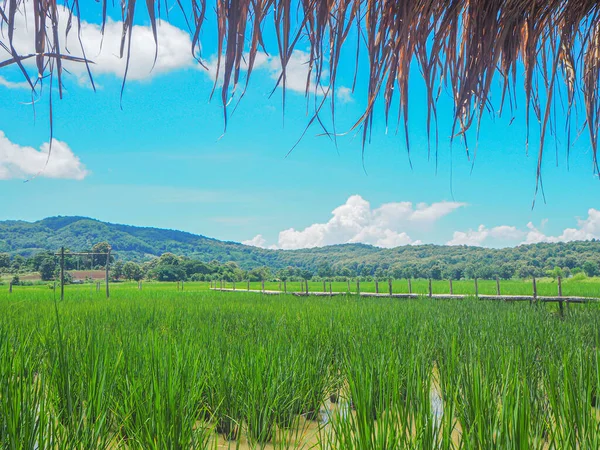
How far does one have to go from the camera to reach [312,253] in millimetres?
101000

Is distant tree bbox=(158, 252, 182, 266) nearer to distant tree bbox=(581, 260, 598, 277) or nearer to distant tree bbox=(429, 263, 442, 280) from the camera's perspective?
distant tree bbox=(429, 263, 442, 280)

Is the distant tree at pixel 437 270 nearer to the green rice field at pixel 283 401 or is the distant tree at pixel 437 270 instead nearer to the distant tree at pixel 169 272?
the distant tree at pixel 169 272

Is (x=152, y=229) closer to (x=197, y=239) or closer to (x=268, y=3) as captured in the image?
(x=197, y=239)

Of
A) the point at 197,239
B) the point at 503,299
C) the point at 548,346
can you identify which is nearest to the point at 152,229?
the point at 197,239

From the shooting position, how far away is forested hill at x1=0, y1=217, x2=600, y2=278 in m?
60.0

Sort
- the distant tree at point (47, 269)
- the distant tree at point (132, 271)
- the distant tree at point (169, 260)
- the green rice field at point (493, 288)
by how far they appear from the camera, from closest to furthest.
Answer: the green rice field at point (493, 288)
the distant tree at point (47, 269)
the distant tree at point (132, 271)
the distant tree at point (169, 260)

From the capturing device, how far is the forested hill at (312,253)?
60006 millimetres

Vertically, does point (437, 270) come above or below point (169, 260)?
below

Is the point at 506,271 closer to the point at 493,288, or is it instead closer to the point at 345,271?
the point at 345,271

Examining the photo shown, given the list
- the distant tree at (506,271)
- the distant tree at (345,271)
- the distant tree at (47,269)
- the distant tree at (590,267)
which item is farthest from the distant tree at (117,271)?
the distant tree at (590,267)

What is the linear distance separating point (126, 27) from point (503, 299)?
1288cm

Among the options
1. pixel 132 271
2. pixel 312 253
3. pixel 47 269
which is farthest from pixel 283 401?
pixel 312 253

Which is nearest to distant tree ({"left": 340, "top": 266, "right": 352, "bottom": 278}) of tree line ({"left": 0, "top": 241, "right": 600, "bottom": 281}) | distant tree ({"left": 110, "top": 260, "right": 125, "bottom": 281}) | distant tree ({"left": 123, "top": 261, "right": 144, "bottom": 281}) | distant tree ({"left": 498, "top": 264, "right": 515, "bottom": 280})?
tree line ({"left": 0, "top": 241, "right": 600, "bottom": 281})

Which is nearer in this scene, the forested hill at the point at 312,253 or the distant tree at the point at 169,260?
the forested hill at the point at 312,253
